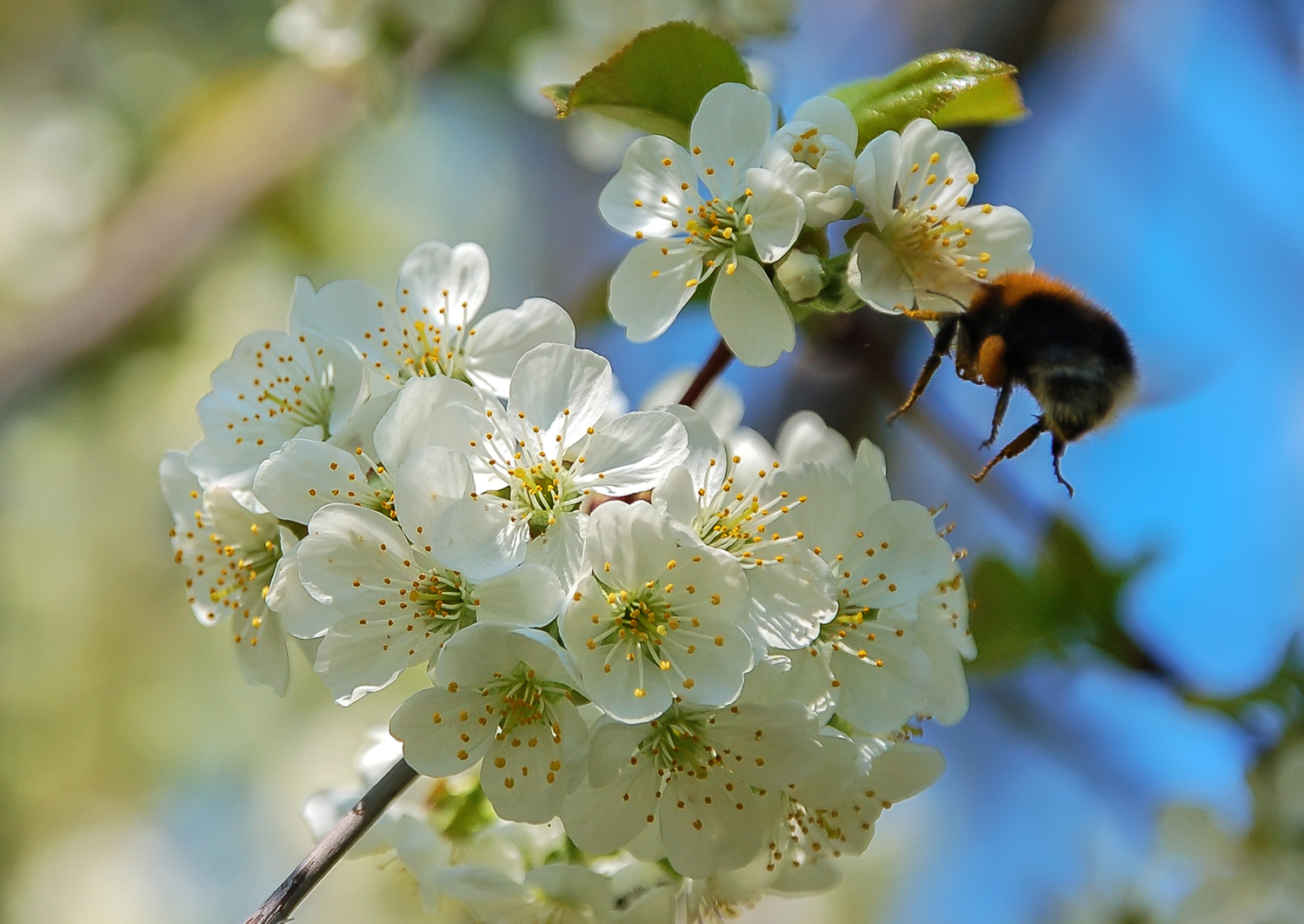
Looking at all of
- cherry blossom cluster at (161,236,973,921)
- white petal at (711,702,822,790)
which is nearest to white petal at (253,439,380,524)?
cherry blossom cluster at (161,236,973,921)

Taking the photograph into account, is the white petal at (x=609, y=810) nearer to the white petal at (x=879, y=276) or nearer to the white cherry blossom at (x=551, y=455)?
the white cherry blossom at (x=551, y=455)

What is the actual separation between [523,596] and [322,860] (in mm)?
285

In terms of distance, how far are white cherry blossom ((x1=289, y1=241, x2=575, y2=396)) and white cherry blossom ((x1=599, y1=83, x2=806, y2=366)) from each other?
0.11 metres

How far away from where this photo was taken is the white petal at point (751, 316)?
3.99 feet

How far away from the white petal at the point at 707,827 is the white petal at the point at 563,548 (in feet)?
0.83

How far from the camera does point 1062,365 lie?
133 cm

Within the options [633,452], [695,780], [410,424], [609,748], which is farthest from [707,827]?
[410,424]

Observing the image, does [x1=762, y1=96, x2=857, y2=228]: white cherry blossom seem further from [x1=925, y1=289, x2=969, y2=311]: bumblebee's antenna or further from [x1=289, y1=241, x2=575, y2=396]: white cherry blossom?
[x1=289, y1=241, x2=575, y2=396]: white cherry blossom

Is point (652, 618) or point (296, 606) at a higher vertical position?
point (652, 618)

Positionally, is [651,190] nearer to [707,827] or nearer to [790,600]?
[790,600]

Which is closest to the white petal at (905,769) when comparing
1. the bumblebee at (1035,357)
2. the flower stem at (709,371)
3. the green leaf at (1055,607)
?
the bumblebee at (1035,357)

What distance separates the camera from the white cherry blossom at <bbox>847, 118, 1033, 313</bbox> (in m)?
1.21

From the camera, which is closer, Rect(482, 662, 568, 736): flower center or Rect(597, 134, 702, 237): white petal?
Rect(482, 662, 568, 736): flower center

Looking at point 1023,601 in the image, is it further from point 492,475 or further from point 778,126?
point 492,475
